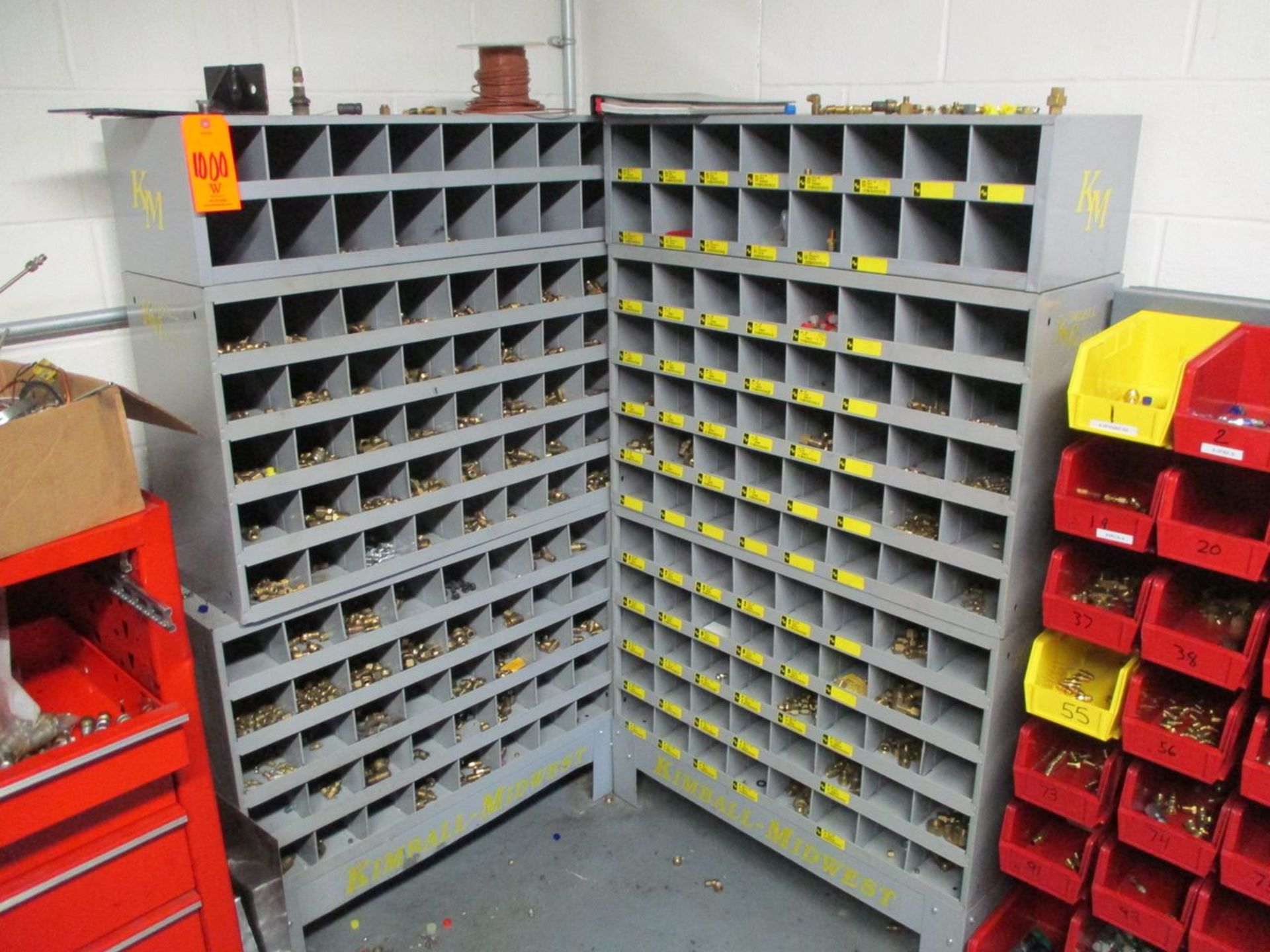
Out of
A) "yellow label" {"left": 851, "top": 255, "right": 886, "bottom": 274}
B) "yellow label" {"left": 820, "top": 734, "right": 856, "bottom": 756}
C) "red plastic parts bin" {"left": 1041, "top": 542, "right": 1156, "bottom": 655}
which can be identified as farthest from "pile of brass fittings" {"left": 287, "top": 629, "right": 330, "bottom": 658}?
"red plastic parts bin" {"left": 1041, "top": 542, "right": 1156, "bottom": 655}

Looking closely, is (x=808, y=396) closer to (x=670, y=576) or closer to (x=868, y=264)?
(x=868, y=264)

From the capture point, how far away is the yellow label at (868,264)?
5.93ft

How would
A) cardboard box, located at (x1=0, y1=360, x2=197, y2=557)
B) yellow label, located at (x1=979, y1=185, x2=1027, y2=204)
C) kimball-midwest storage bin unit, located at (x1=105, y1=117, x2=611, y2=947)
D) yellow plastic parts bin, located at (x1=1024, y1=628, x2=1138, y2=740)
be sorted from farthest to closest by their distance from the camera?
kimball-midwest storage bin unit, located at (x1=105, y1=117, x2=611, y2=947) < yellow plastic parts bin, located at (x1=1024, y1=628, x2=1138, y2=740) < yellow label, located at (x1=979, y1=185, x2=1027, y2=204) < cardboard box, located at (x1=0, y1=360, x2=197, y2=557)

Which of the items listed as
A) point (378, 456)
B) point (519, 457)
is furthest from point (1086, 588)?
point (378, 456)

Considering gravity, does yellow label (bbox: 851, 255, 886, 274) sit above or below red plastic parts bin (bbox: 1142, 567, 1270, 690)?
above

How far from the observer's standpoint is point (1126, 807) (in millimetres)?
1733

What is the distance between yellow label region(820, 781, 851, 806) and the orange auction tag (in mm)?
1597

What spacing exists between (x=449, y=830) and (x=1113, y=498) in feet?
5.23

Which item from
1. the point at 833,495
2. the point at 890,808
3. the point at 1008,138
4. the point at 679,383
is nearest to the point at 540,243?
the point at 679,383

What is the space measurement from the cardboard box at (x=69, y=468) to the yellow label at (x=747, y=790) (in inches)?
55.9

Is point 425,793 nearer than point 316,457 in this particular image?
No

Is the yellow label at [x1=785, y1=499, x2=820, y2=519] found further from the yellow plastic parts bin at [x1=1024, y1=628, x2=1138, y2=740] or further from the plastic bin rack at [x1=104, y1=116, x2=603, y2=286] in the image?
the plastic bin rack at [x1=104, y1=116, x2=603, y2=286]

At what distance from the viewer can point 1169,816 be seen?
1727 millimetres

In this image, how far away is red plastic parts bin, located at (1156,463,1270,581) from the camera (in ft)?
4.85
